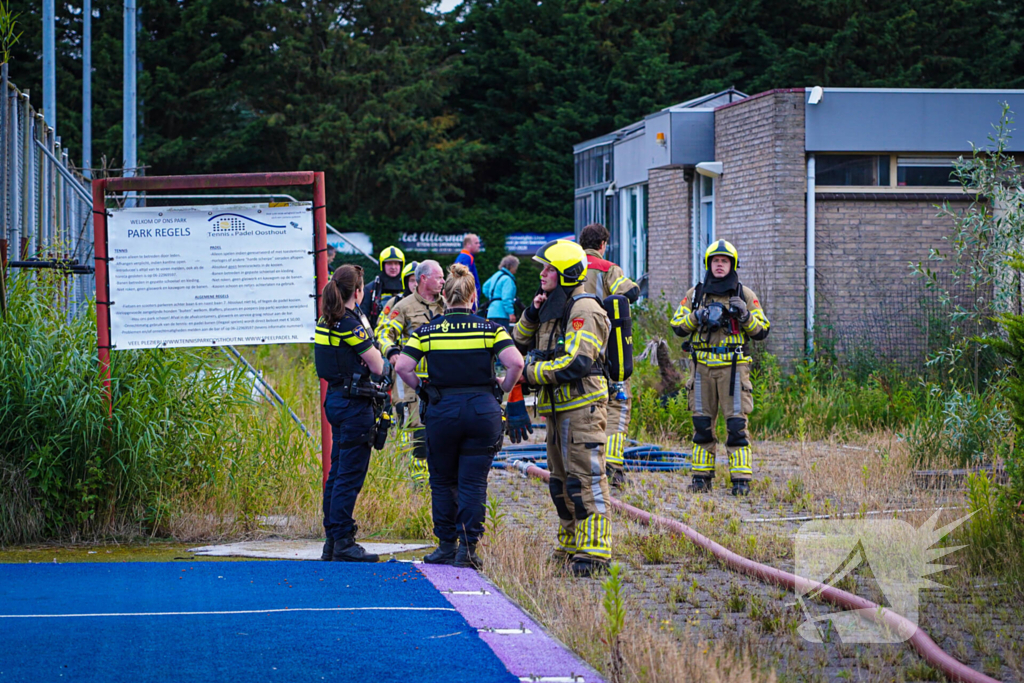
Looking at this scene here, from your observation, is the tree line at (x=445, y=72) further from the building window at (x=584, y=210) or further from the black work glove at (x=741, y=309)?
the black work glove at (x=741, y=309)

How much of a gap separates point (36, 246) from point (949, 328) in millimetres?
9802

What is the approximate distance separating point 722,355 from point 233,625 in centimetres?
542

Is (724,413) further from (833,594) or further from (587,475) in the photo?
(833,594)

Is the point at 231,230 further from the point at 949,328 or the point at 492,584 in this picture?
the point at 949,328

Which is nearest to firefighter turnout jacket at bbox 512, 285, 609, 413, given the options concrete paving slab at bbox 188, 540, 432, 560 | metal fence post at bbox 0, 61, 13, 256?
concrete paving slab at bbox 188, 540, 432, 560

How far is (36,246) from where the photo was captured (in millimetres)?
9922

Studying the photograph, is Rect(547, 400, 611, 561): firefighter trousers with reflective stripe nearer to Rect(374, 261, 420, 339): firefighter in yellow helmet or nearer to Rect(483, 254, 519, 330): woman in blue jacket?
Rect(374, 261, 420, 339): firefighter in yellow helmet

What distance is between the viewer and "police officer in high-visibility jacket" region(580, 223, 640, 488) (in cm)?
936

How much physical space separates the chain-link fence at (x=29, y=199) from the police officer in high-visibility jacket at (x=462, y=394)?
9.95 feet

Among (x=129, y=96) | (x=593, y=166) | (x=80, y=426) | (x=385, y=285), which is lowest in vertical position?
(x=80, y=426)

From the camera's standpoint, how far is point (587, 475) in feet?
22.2

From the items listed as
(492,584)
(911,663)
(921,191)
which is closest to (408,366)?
(492,584)

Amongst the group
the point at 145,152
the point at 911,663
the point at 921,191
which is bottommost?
the point at 911,663

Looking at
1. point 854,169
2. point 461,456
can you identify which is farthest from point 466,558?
point 854,169
